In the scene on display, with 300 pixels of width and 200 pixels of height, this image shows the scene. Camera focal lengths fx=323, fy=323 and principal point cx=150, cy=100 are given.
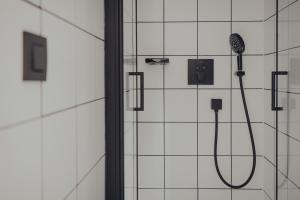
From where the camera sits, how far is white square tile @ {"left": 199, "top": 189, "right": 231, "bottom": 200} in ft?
6.87

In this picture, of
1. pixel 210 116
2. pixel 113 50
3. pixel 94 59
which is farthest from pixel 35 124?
pixel 210 116

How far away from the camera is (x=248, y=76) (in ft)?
6.78

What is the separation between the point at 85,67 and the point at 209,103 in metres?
1.10

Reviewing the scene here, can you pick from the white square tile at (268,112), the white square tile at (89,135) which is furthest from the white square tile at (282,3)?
the white square tile at (89,135)

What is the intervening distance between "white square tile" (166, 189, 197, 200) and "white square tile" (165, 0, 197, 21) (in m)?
1.11

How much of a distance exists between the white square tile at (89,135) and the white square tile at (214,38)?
0.91m

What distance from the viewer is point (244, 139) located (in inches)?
81.8

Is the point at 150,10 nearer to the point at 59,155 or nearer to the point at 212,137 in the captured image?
the point at 212,137

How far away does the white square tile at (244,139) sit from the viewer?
2.07 meters

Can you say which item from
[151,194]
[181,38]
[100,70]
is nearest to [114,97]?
[100,70]

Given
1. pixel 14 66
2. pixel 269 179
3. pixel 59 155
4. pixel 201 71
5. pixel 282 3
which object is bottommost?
pixel 269 179

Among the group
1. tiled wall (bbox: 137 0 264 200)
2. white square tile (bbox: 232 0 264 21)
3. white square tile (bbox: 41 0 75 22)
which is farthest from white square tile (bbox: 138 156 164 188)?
white square tile (bbox: 41 0 75 22)

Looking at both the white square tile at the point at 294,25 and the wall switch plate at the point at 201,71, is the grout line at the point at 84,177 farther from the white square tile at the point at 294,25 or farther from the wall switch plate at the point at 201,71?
the white square tile at the point at 294,25

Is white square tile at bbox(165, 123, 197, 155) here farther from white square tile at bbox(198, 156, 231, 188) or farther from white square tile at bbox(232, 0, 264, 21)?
white square tile at bbox(232, 0, 264, 21)
